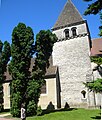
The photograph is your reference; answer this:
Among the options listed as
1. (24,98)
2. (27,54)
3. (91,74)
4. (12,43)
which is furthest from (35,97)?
(91,74)

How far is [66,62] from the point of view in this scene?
3281 centimetres

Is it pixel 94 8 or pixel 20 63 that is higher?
pixel 94 8

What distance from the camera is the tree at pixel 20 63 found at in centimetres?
2262

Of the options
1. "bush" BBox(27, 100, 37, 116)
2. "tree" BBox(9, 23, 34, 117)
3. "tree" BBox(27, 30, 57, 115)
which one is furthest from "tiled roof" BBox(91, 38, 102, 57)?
"bush" BBox(27, 100, 37, 116)

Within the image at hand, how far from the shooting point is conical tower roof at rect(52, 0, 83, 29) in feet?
113

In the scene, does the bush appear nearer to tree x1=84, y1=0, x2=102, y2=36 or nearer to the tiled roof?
tree x1=84, y1=0, x2=102, y2=36

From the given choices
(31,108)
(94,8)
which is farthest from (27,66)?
(94,8)

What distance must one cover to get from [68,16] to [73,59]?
762 cm

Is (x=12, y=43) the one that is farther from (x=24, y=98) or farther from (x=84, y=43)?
(x=84, y=43)

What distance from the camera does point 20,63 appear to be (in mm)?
22984

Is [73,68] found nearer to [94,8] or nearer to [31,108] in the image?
[31,108]

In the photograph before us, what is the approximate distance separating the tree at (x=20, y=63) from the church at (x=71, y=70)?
835 centimetres

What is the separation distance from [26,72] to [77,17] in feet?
50.5

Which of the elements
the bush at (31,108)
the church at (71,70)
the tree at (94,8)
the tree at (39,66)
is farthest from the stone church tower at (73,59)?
the tree at (94,8)
